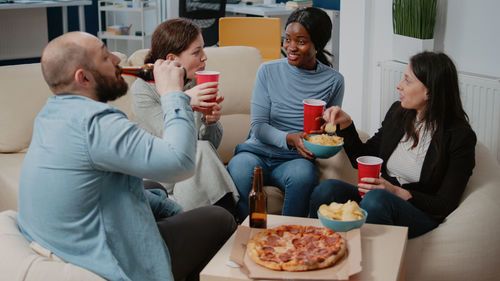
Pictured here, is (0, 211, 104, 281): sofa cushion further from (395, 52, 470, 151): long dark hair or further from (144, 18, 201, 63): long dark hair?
(395, 52, 470, 151): long dark hair

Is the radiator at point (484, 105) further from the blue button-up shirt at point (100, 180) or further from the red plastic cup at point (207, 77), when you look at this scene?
the blue button-up shirt at point (100, 180)

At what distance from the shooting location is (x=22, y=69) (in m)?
2.97

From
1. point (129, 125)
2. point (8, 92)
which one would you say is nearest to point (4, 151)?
point (8, 92)

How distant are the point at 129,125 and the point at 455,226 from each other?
128 cm

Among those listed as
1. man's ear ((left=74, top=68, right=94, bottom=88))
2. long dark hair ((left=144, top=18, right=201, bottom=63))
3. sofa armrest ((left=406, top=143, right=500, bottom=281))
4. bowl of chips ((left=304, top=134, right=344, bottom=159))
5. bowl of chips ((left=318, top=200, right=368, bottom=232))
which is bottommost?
sofa armrest ((left=406, top=143, right=500, bottom=281))

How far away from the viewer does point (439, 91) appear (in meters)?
2.39

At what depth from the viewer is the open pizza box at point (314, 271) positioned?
1705mm

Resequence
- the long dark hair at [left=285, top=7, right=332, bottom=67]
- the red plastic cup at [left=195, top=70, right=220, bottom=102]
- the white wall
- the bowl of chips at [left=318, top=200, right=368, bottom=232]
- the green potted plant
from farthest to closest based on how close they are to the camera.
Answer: the green potted plant
the white wall
the long dark hair at [left=285, top=7, right=332, bottom=67]
the red plastic cup at [left=195, top=70, right=220, bottom=102]
the bowl of chips at [left=318, top=200, right=368, bottom=232]

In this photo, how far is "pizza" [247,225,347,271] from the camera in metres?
1.73

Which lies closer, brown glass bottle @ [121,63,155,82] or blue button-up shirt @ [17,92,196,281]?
blue button-up shirt @ [17,92,196,281]

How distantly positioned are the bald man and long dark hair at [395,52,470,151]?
104 cm

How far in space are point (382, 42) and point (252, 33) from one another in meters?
1.25

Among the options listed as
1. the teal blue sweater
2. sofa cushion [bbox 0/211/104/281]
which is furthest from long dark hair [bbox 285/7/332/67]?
sofa cushion [bbox 0/211/104/281]

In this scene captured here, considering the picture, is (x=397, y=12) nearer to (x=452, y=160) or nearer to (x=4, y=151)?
(x=452, y=160)
